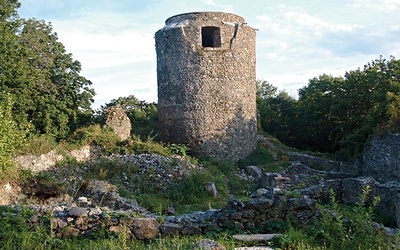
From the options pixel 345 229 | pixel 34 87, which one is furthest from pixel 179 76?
pixel 345 229

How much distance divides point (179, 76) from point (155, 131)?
3697 millimetres

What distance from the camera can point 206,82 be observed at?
17.5 metres

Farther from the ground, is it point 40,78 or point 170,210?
point 40,78

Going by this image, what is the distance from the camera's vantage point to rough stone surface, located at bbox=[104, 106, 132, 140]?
18188 millimetres

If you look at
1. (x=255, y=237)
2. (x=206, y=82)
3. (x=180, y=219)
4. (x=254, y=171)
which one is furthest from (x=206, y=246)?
(x=206, y=82)

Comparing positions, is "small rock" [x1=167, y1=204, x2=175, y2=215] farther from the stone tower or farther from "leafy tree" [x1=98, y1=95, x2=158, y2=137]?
"leafy tree" [x1=98, y1=95, x2=158, y2=137]

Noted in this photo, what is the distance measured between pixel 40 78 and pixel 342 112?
14.4 m

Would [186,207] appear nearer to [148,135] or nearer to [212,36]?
[148,135]

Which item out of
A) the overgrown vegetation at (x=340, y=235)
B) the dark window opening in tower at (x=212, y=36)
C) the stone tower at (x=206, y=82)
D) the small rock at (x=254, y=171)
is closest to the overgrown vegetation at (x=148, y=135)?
the overgrown vegetation at (x=340, y=235)

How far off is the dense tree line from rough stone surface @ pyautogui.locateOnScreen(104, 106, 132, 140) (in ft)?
29.8

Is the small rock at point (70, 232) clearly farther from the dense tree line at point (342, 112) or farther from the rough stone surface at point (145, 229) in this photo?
the dense tree line at point (342, 112)

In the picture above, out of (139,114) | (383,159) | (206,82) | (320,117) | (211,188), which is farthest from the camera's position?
(139,114)

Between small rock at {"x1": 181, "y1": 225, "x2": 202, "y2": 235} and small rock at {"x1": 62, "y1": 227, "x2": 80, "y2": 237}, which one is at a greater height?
small rock at {"x1": 62, "y1": 227, "x2": 80, "y2": 237}

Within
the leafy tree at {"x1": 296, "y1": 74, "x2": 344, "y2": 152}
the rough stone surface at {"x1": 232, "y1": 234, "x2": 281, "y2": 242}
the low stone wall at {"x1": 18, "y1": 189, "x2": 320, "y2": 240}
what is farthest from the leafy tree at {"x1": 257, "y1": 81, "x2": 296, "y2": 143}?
the rough stone surface at {"x1": 232, "y1": 234, "x2": 281, "y2": 242}
